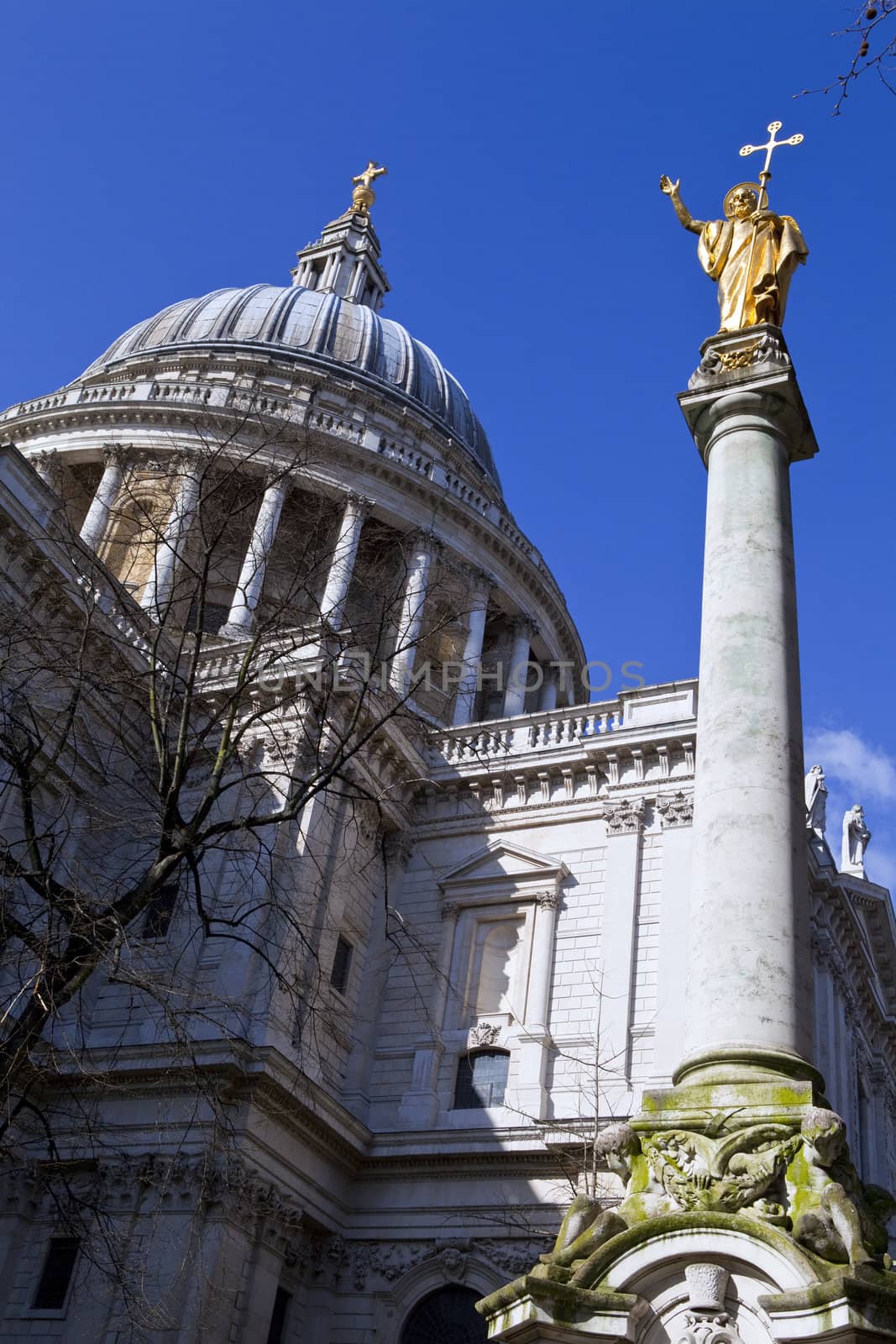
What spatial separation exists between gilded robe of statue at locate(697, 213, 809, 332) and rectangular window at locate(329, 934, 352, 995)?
16.1m

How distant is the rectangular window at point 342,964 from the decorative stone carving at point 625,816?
18.1ft

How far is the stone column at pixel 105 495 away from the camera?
42.8m

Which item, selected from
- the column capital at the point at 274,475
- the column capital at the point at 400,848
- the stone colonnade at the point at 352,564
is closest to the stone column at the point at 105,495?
the stone colonnade at the point at 352,564

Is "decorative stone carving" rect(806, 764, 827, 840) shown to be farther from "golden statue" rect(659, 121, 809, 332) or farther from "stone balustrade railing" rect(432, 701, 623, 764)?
"golden statue" rect(659, 121, 809, 332)

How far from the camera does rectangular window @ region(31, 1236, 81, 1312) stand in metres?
21.7

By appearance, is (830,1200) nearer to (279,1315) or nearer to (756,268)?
(756,268)

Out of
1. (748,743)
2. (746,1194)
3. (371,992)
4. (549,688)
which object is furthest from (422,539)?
(746,1194)

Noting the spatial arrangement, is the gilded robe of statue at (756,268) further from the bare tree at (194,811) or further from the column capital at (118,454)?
the column capital at (118,454)

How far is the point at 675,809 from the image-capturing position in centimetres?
2588

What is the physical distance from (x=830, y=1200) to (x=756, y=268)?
873cm

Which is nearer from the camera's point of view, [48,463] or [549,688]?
[48,463]

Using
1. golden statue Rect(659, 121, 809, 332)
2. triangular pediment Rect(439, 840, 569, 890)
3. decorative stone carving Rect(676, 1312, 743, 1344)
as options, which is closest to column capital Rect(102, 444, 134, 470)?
triangular pediment Rect(439, 840, 569, 890)

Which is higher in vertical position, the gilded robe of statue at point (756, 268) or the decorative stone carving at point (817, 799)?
the decorative stone carving at point (817, 799)

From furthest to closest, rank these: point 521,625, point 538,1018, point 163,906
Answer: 1. point 521,625
2. point 163,906
3. point 538,1018
